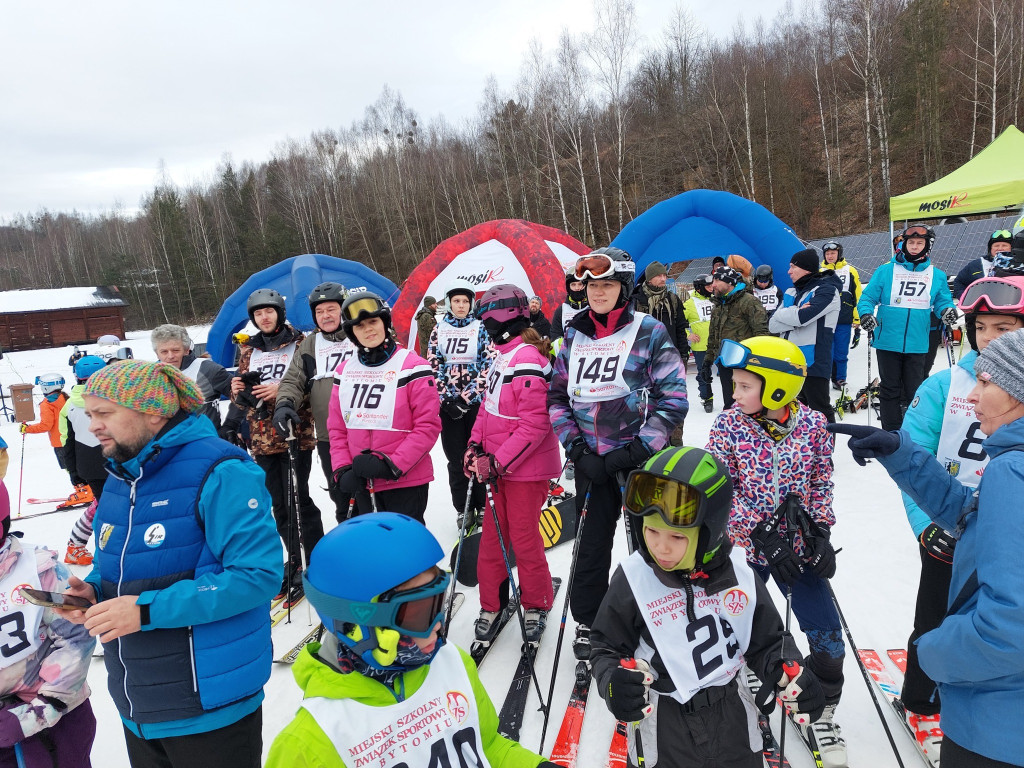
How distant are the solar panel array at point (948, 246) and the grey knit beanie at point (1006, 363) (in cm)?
1314

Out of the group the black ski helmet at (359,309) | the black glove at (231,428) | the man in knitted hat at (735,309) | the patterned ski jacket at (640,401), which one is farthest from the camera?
the man in knitted hat at (735,309)

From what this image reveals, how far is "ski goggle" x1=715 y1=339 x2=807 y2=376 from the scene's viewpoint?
7.76ft

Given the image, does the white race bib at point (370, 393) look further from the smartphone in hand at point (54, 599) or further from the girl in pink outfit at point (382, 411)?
the smartphone in hand at point (54, 599)

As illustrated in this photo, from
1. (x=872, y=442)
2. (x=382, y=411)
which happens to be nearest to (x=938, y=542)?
(x=872, y=442)

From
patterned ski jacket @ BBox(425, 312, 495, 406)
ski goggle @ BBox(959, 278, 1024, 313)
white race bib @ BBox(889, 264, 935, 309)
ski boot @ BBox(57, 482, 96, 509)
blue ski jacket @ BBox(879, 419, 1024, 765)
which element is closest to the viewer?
blue ski jacket @ BBox(879, 419, 1024, 765)

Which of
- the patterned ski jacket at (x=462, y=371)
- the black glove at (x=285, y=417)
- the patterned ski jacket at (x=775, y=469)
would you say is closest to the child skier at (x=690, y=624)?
the patterned ski jacket at (x=775, y=469)

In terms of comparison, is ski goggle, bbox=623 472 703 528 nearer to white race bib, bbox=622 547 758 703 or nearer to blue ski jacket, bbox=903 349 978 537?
white race bib, bbox=622 547 758 703

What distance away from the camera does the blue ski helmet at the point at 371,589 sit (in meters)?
1.30

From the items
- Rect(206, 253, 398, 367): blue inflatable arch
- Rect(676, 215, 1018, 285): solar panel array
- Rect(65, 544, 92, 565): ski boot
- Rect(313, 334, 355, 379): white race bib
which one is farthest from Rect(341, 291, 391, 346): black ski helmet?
Rect(676, 215, 1018, 285): solar panel array

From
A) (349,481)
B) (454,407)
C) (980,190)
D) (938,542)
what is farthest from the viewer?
(980,190)

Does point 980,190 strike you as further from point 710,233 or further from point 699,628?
point 699,628

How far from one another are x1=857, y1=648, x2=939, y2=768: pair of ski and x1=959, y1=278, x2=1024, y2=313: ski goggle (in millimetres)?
1653

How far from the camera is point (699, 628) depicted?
1860 mm

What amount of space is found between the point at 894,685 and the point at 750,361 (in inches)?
75.6
